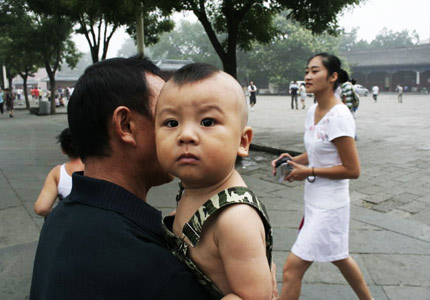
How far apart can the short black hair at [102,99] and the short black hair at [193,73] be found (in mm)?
124

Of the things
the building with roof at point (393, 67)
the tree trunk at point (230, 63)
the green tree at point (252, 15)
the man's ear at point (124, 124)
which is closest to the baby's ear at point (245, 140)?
the man's ear at point (124, 124)

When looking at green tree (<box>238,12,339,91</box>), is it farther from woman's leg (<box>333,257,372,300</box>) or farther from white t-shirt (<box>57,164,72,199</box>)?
woman's leg (<box>333,257,372,300</box>)

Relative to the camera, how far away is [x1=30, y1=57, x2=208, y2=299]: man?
930 millimetres

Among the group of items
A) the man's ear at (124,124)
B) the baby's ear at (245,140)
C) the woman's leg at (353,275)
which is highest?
the man's ear at (124,124)

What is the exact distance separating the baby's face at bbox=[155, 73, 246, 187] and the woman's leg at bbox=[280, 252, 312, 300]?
1.45m

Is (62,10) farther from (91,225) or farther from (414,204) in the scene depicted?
(91,225)

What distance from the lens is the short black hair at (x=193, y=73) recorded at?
1096 millimetres

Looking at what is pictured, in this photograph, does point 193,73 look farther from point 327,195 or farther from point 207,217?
point 327,195

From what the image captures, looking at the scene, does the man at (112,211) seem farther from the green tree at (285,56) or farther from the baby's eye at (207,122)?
the green tree at (285,56)

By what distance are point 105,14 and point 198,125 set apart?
361 inches

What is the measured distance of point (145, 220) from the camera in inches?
43.5

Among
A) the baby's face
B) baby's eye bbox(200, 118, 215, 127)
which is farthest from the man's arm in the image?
baby's eye bbox(200, 118, 215, 127)

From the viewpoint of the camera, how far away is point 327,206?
2369mm

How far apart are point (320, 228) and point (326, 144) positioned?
504 mm
